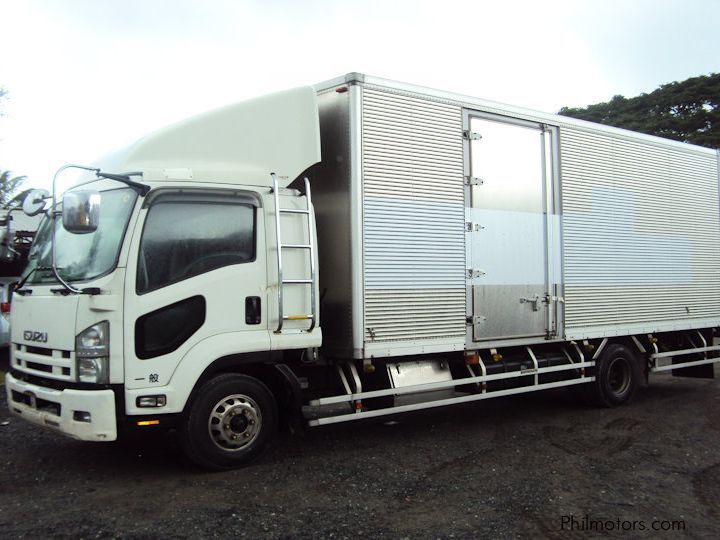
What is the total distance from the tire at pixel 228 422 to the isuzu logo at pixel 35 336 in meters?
1.31

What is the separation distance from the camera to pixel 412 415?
8.17 m

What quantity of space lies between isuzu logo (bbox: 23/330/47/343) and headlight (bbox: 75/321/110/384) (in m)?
0.52

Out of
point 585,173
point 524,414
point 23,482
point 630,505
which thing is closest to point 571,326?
point 524,414

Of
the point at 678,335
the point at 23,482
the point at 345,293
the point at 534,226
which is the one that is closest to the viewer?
the point at 23,482

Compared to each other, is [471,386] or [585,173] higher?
[585,173]

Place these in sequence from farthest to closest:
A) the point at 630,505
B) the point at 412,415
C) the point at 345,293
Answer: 1. the point at 412,415
2. the point at 345,293
3. the point at 630,505

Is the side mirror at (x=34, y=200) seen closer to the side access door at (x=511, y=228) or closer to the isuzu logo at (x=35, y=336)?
the isuzu logo at (x=35, y=336)

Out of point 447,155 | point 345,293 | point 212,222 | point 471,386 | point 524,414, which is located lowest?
point 524,414

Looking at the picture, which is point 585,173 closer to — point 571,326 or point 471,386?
point 571,326

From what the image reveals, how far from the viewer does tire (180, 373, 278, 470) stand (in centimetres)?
534

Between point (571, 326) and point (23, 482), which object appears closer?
point (23, 482)

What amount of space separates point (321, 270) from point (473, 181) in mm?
1954

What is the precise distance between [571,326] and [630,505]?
3.21 metres

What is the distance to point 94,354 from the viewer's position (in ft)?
16.2
